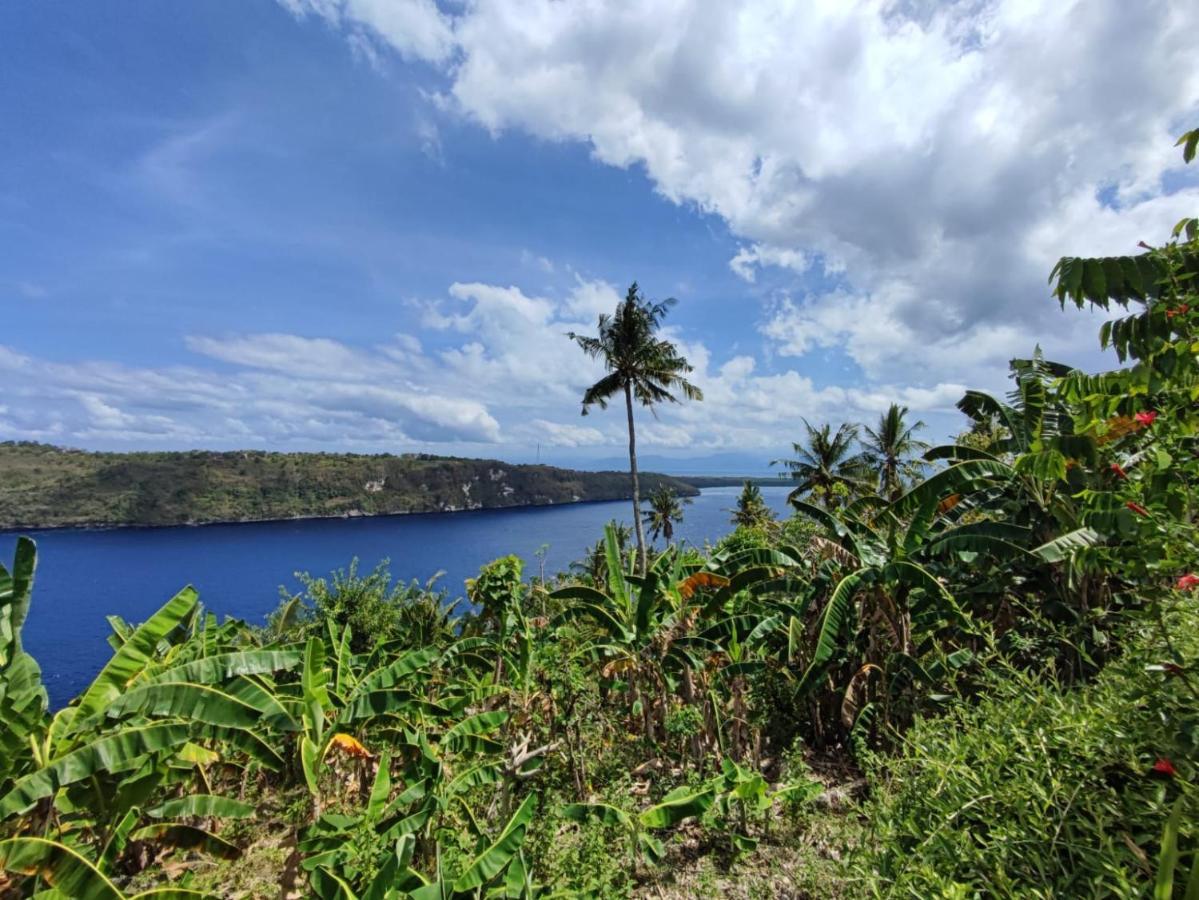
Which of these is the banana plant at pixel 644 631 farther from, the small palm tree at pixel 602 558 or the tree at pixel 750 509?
the tree at pixel 750 509

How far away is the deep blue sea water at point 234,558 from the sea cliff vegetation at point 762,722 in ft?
113

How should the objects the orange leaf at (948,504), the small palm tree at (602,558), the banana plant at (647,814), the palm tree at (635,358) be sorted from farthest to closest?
the palm tree at (635,358)
the small palm tree at (602,558)
the orange leaf at (948,504)
the banana plant at (647,814)

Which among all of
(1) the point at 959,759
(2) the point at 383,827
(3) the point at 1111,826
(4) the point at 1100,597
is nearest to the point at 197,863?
(2) the point at 383,827

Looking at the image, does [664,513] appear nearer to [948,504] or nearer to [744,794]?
[948,504]

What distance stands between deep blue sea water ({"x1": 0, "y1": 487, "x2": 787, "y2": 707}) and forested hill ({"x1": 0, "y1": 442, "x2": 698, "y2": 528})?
16.3ft

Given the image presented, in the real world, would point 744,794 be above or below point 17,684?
below

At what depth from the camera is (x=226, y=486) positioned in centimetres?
13900

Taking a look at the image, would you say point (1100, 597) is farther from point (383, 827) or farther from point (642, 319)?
point (642, 319)

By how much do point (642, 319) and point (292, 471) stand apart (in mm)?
149340

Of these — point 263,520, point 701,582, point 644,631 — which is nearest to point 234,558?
point 263,520

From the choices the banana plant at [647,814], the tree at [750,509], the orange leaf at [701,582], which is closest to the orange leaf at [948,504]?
the orange leaf at [701,582]

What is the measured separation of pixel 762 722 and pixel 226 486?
166 metres

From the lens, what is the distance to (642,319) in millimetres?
24844

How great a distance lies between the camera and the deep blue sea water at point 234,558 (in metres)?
56.6
